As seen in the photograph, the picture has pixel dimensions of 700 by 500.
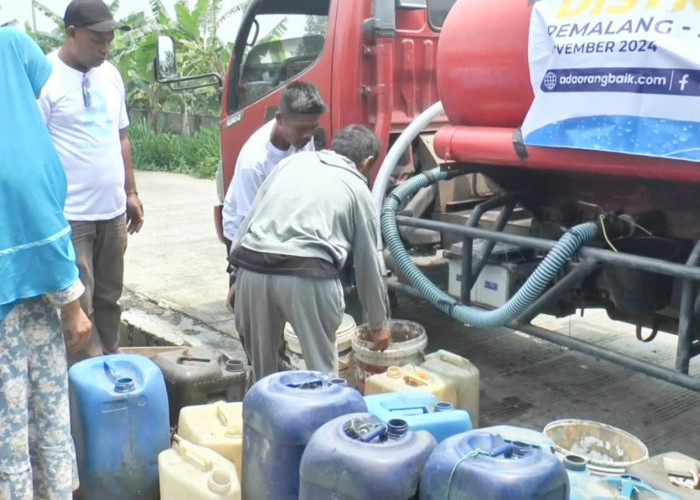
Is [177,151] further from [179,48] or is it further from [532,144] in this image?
[532,144]

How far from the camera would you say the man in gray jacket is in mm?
3037

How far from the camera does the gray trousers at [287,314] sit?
10.1 ft

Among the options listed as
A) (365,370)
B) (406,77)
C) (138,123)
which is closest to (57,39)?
(138,123)

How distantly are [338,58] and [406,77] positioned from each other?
19.6 inches

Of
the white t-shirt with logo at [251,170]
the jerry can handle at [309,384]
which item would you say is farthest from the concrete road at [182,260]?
the jerry can handle at [309,384]

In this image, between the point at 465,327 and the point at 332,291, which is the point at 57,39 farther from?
the point at 332,291

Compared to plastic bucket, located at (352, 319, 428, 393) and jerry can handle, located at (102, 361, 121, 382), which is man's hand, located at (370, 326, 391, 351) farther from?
jerry can handle, located at (102, 361, 121, 382)

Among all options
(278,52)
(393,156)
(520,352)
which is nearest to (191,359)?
(393,156)

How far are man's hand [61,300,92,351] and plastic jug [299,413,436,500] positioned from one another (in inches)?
35.4

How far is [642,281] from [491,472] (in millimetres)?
1637

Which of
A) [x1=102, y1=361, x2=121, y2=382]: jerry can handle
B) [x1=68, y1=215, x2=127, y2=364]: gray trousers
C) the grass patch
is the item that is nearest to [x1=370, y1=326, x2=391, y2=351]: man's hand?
[x1=102, y1=361, x2=121, y2=382]: jerry can handle

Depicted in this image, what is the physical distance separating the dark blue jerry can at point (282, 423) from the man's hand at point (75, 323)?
0.60 m

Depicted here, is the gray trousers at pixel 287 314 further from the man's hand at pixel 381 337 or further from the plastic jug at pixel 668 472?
the plastic jug at pixel 668 472

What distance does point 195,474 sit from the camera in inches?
101
